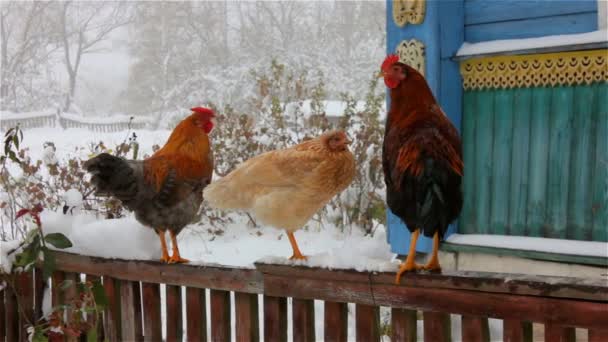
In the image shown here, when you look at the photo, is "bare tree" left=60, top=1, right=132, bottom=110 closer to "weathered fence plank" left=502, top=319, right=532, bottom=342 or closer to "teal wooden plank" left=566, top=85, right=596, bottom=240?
"teal wooden plank" left=566, top=85, right=596, bottom=240

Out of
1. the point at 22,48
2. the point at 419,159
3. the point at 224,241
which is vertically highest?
the point at 22,48

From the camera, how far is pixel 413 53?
366 cm

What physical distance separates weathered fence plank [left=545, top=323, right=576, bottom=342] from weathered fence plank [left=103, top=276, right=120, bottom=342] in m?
1.62

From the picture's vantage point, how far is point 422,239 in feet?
12.4

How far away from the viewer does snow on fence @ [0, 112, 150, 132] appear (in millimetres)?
11531

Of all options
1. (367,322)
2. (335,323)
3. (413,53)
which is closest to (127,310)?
(335,323)

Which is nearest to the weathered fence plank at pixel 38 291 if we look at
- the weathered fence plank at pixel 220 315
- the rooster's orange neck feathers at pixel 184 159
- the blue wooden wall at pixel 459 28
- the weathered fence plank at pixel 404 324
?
the rooster's orange neck feathers at pixel 184 159

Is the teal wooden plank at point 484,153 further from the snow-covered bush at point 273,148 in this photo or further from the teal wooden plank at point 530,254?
the snow-covered bush at point 273,148

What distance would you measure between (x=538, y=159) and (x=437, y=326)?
1.95 metres

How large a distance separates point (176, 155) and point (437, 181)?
1.06 m

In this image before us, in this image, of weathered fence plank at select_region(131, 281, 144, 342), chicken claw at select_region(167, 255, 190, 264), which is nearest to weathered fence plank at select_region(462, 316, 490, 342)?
chicken claw at select_region(167, 255, 190, 264)

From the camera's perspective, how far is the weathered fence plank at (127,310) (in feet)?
8.16

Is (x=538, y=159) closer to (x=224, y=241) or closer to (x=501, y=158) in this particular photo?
(x=501, y=158)

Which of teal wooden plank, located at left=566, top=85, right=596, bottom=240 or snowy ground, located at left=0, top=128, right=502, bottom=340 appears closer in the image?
snowy ground, located at left=0, top=128, right=502, bottom=340
